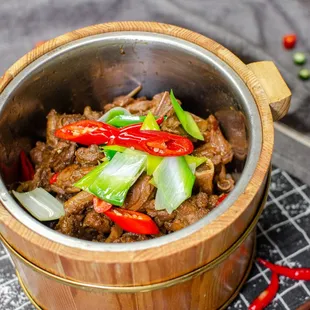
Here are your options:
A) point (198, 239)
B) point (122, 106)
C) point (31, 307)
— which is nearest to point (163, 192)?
point (198, 239)

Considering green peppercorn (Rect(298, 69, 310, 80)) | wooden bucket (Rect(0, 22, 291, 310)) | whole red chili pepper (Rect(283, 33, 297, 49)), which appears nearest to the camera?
wooden bucket (Rect(0, 22, 291, 310))

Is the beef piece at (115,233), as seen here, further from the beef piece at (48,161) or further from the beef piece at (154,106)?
the beef piece at (154,106)

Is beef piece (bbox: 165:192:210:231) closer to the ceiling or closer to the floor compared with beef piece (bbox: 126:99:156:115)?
closer to the floor

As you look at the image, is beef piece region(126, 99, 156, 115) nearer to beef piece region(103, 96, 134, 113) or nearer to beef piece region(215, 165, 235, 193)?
beef piece region(103, 96, 134, 113)

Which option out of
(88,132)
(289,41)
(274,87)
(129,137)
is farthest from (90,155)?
(289,41)

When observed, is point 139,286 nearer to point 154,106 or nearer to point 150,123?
point 150,123

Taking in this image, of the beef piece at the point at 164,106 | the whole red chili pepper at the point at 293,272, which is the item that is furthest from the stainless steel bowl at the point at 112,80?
the whole red chili pepper at the point at 293,272

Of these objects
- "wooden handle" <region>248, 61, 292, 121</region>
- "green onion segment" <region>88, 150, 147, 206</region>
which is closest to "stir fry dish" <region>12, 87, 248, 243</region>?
"green onion segment" <region>88, 150, 147, 206</region>

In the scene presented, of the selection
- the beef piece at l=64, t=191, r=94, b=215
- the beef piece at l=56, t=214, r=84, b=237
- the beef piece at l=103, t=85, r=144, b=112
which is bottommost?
the beef piece at l=56, t=214, r=84, b=237
